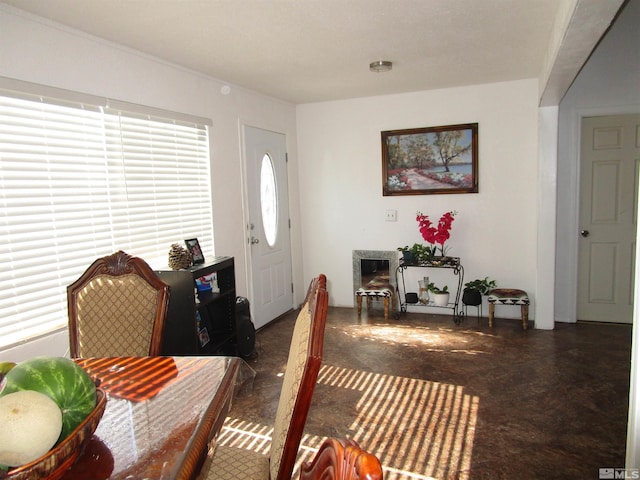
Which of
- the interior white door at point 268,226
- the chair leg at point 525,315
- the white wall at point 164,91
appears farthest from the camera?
the interior white door at point 268,226

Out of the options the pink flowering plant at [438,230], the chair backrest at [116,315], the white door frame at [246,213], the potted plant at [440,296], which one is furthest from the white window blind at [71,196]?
the potted plant at [440,296]

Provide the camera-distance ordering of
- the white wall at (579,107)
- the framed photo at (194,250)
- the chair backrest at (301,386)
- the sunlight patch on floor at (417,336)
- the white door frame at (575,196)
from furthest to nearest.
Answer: the white door frame at (575,196)
the white wall at (579,107)
the sunlight patch on floor at (417,336)
the framed photo at (194,250)
the chair backrest at (301,386)

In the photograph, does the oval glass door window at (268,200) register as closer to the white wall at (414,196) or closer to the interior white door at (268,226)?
the interior white door at (268,226)

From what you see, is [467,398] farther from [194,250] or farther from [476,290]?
[194,250]

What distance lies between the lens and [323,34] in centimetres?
287

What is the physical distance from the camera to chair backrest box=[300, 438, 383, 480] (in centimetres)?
53

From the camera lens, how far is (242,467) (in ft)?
4.73

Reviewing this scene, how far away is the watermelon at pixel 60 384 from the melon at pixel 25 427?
48mm

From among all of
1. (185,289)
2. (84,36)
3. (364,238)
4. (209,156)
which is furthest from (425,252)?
(84,36)

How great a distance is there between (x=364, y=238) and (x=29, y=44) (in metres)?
3.68

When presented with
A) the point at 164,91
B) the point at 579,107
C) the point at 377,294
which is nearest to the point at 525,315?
the point at 377,294

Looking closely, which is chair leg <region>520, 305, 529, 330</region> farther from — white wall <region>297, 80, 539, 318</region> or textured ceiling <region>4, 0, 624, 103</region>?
textured ceiling <region>4, 0, 624, 103</region>

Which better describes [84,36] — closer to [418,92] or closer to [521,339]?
[418,92]

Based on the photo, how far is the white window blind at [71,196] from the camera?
2357 millimetres
